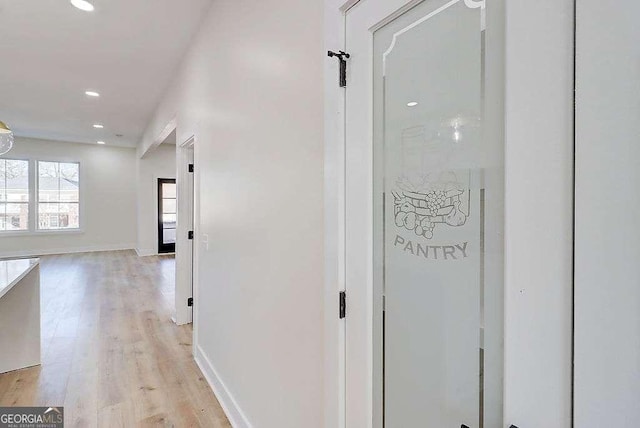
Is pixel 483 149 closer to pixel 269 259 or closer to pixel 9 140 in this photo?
pixel 269 259

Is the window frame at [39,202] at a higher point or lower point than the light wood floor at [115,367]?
higher

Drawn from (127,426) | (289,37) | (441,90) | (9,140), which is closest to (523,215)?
(441,90)

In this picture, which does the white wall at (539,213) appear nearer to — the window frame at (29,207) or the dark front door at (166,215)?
the dark front door at (166,215)

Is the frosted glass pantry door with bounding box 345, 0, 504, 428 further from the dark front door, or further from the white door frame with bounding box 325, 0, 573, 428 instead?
the dark front door

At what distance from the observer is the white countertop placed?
2.13m

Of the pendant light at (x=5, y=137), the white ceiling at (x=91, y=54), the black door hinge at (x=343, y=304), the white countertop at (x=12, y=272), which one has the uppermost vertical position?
the white ceiling at (x=91, y=54)

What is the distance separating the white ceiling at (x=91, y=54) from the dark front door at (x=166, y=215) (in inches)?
126

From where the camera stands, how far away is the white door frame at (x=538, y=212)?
23.9 inches

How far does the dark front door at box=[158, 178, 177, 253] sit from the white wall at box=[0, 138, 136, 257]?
1099mm

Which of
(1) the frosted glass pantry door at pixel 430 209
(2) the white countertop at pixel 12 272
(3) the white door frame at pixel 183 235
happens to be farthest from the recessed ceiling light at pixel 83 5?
(1) the frosted glass pantry door at pixel 430 209

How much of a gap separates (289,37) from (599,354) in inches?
61.1

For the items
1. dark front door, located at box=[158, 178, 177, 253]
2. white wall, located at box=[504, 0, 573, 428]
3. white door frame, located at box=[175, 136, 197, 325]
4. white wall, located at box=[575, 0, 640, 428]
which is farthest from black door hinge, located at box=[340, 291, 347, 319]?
dark front door, located at box=[158, 178, 177, 253]

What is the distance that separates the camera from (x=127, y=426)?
6.73 ft

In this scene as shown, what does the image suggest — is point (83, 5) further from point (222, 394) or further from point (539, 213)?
point (539, 213)
